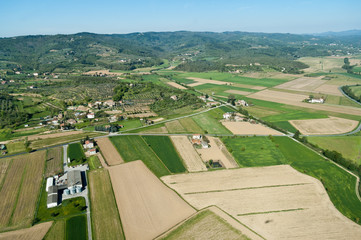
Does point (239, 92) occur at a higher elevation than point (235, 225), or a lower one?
higher

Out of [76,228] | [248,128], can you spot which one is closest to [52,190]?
[76,228]

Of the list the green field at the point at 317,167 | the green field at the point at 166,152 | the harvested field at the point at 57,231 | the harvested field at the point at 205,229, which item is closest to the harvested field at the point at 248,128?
the green field at the point at 317,167

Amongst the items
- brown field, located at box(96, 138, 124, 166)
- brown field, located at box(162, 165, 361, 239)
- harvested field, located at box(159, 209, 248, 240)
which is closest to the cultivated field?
brown field, located at box(96, 138, 124, 166)

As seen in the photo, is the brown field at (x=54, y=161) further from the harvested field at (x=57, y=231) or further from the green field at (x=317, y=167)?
the green field at (x=317, y=167)

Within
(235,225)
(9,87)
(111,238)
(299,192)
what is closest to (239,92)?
(299,192)

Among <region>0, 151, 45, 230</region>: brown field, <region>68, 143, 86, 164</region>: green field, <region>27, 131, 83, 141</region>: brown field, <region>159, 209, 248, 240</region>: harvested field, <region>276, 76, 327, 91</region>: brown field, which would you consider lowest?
<region>159, 209, 248, 240</region>: harvested field

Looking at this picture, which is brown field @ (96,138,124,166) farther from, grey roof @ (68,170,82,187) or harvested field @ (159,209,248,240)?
harvested field @ (159,209,248,240)

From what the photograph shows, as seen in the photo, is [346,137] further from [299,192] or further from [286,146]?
[299,192]
